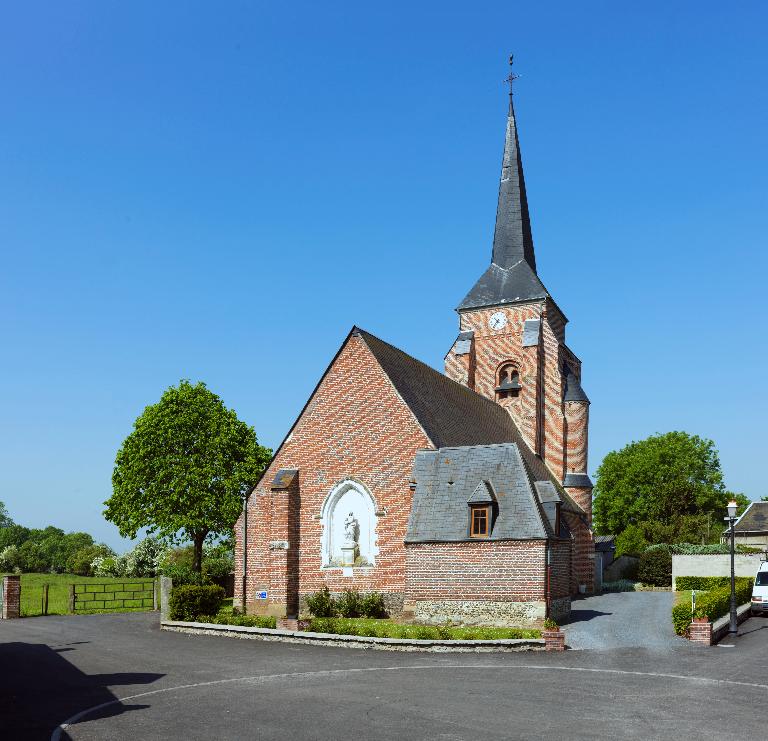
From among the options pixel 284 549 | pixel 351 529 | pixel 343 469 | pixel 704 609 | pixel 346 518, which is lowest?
pixel 704 609

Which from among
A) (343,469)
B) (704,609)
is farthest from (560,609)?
(343,469)

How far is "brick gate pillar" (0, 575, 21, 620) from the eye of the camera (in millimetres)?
33344

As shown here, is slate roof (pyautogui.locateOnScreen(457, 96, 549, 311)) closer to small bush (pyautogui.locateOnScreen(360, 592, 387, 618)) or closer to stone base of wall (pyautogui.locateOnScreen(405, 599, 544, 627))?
small bush (pyautogui.locateOnScreen(360, 592, 387, 618))

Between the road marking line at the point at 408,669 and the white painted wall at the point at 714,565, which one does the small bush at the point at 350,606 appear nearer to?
the road marking line at the point at 408,669

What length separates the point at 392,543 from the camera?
2922cm

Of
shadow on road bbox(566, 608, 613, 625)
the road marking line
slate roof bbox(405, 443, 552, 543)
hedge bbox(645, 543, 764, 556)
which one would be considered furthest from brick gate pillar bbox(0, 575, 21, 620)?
hedge bbox(645, 543, 764, 556)

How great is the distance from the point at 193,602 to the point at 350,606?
565cm

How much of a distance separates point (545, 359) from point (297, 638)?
26713 millimetres

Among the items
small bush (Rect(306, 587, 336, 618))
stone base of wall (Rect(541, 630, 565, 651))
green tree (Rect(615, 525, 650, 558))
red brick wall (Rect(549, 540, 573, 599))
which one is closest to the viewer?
stone base of wall (Rect(541, 630, 565, 651))

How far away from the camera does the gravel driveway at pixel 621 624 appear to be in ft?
75.3

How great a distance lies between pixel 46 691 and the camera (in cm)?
1630

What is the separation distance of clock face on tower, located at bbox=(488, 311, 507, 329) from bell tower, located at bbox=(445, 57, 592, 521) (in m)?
0.06

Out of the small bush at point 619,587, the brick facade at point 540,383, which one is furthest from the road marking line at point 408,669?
the small bush at point 619,587

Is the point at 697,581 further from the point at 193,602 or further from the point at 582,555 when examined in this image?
the point at 193,602
